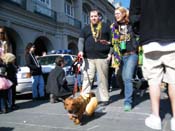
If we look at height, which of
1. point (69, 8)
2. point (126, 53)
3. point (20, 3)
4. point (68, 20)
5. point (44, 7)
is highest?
point (69, 8)

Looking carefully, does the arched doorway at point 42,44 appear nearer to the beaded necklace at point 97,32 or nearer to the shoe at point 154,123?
the beaded necklace at point 97,32

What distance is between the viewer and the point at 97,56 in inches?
267

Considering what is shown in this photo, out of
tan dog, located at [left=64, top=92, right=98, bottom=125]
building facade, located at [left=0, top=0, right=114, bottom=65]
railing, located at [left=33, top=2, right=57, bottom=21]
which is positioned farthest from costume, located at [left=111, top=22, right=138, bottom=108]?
railing, located at [left=33, top=2, right=57, bottom=21]

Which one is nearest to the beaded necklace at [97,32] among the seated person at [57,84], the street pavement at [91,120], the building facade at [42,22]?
the street pavement at [91,120]

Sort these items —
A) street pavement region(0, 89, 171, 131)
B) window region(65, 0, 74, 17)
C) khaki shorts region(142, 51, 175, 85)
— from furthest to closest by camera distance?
1. window region(65, 0, 74, 17)
2. street pavement region(0, 89, 171, 131)
3. khaki shorts region(142, 51, 175, 85)

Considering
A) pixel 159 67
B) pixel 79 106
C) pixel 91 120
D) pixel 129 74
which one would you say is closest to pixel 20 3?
pixel 129 74

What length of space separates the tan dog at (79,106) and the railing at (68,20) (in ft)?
74.6

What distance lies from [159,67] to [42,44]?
2413 cm

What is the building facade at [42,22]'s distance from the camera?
20297 millimetres

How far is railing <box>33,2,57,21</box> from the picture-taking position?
923 inches

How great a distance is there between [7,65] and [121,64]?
243cm

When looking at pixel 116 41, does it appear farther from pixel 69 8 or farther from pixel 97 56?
pixel 69 8

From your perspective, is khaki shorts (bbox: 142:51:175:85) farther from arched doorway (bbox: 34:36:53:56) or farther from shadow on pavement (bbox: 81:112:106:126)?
arched doorway (bbox: 34:36:53:56)

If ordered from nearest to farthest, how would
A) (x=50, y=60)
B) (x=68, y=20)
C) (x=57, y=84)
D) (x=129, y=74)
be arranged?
(x=129, y=74) → (x=57, y=84) → (x=50, y=60) → (x=68, y=20)
